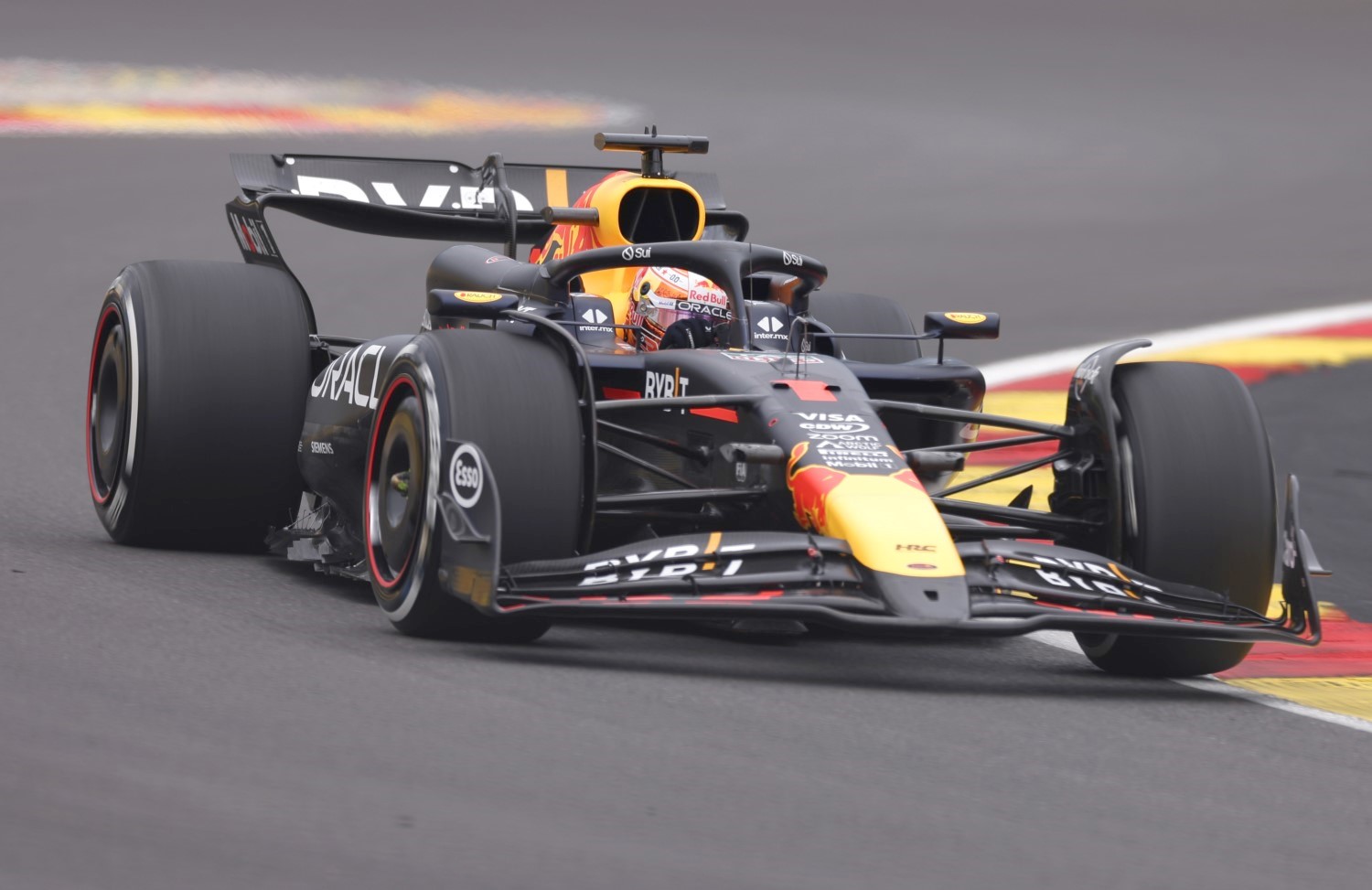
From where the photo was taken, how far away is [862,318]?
32.6 ft

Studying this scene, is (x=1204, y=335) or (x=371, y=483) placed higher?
(x=1204, y=335)

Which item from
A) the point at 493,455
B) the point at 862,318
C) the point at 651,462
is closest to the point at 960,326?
the point at 651,462

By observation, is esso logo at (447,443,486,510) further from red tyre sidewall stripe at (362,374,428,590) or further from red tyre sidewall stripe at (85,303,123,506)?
red tyre sidewall stripe at (85,303,123,506)

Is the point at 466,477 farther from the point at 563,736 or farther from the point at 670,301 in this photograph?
the point at 670,301

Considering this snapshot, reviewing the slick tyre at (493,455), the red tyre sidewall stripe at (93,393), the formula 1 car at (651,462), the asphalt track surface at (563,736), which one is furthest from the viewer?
the red tyre sidewall stripe at (93,393)

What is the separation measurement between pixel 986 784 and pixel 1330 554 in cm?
482

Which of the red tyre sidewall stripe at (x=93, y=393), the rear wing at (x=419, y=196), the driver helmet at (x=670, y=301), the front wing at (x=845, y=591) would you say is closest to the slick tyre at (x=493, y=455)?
the front wing at (x=845, y=591)

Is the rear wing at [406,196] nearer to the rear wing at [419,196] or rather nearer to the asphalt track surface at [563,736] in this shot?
the rear wing at [419,196]

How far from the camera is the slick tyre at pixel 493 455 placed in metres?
6.06

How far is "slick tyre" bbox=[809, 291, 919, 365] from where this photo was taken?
9.88 m

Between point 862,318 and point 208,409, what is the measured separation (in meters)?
3.35

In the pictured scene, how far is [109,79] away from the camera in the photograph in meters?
22.0

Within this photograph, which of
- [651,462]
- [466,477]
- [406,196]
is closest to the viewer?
[466,477]

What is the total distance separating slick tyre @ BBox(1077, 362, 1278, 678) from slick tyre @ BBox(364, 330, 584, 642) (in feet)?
5.98
